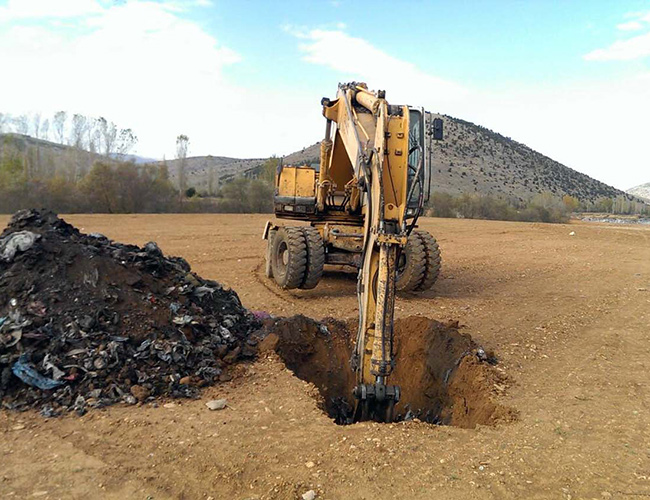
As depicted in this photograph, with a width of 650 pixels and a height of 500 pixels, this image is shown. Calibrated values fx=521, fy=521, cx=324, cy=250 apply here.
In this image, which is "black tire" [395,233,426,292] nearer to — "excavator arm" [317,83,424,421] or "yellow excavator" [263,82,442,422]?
"yellow excavator" [263,82,442,422]

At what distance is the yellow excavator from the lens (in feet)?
16.3

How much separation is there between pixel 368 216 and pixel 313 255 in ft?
13.4

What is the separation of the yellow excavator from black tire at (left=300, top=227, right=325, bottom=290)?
2cm

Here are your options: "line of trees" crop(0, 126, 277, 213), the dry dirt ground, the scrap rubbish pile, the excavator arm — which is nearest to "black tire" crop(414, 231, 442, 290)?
the dry dirt ground

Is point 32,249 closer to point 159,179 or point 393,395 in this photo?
point 393,395

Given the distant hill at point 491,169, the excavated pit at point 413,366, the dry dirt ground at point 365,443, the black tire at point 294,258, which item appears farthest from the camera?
the distant hill at point 491,169

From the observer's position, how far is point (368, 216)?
5.50 metres

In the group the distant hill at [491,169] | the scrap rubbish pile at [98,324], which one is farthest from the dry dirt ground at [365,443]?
the distant hill at [491,169]

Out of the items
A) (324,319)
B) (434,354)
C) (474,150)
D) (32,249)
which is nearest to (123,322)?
(32,249)

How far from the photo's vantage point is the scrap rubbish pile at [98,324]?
5.12m

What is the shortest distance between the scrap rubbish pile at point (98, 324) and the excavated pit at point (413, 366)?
73 cm

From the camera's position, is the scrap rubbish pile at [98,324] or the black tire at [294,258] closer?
the scrap rubbish pile at [98,324]

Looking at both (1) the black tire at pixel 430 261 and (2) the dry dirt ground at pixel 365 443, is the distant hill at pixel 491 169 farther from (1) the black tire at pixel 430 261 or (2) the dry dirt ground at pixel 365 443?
(2) the dry dirt ground at pixel 365 443

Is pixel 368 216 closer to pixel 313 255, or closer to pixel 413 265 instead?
pixel 313 255
